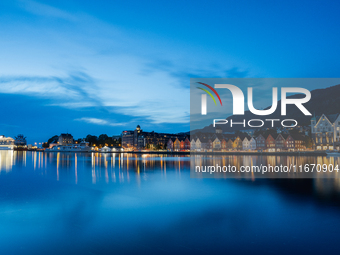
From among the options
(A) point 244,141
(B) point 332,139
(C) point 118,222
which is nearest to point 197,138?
(A) point 244,141

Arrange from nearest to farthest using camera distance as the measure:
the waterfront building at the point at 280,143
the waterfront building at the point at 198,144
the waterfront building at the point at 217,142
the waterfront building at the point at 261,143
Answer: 1. the waterfront building at the point at 280,143
2. the waterfront building at the point at 261,143
3. the waterfront building at the point at 217,142
4. the waterfront building at the point at 198,144

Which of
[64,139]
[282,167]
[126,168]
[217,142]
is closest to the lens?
[282,167]

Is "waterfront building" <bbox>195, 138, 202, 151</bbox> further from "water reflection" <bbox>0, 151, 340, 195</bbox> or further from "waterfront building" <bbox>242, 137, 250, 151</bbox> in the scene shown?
"water reflection" <bbox>0, 151, 340, 195</bbox>

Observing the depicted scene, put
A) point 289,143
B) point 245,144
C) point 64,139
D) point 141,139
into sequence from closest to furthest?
point 289,143, point 245,144, point 141,139, point 64,139

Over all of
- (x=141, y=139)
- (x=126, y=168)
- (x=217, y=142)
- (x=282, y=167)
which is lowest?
(x=126, y=168)

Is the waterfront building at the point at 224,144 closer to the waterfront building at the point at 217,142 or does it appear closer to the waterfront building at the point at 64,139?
the waterfront building at the point at 217,142

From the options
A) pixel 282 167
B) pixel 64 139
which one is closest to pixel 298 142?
pixel 282 167

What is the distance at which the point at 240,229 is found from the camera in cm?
882

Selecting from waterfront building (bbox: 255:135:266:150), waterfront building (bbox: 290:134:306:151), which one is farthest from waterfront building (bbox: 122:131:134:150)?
waterfront building (bbox: 290:134:306:151)

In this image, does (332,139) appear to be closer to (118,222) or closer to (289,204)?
(289,204)

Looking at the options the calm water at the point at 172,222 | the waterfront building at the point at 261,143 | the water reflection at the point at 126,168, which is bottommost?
the water reflection at the point at 126,168

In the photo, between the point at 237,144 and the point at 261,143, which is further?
the point at 237,144

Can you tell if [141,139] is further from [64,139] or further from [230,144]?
[230,144]

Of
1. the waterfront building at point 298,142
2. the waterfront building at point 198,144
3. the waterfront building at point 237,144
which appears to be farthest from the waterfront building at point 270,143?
the waterfront building at point 198,144
